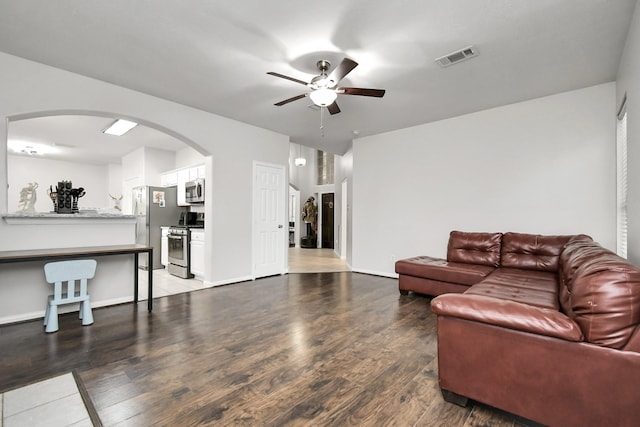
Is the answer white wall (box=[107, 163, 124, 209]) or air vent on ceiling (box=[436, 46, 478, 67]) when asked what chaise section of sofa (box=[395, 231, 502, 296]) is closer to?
air vent on ceiling (box=[436, 46, 478, 67])

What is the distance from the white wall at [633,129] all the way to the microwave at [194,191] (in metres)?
5.72

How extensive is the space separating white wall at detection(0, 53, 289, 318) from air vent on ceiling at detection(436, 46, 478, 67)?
333 centimetres

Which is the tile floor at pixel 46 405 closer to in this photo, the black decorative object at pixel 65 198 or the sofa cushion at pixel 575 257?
the black decorative object at pixel 65 198

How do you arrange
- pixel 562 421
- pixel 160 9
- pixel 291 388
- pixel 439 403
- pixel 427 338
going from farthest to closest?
pixel 427 338 → pixel 160 9 → pixel 291 388 → pixel 439 403 → pixel 562 421

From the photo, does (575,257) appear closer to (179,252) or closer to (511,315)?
(511,315)

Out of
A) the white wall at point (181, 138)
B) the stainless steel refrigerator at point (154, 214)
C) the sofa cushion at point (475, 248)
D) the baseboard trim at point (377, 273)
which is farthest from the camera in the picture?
the stainless steel refrigerator at point (154, 214)

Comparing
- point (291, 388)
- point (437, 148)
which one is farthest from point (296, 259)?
point (291, 388)

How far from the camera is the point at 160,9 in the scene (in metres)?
2.26

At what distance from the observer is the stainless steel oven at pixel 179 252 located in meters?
5.27

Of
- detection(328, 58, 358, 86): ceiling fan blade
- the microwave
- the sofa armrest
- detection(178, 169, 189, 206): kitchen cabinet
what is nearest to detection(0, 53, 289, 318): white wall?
the microwave

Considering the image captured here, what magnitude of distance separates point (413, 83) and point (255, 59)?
1.86 meters

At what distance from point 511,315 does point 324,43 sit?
259 cm

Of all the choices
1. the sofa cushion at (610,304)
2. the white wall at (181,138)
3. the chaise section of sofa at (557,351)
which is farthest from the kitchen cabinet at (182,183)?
the sofa cushion at (610,304)

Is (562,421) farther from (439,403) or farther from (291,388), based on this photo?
(291,388)
